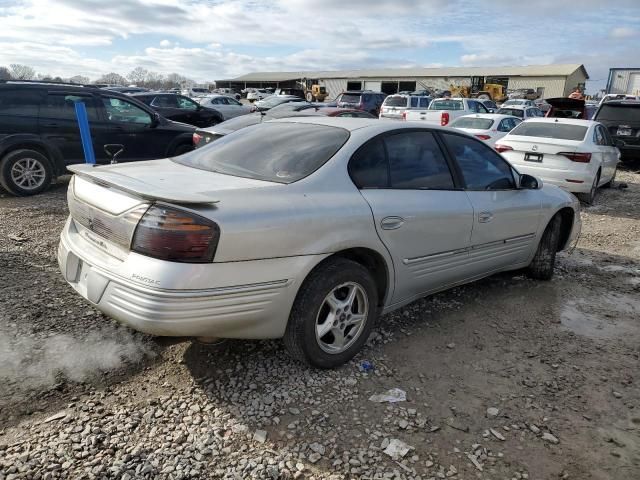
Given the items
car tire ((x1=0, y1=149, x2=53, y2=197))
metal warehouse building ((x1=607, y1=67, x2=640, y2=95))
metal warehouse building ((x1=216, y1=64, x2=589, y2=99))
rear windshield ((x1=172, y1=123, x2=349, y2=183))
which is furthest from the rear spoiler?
metal warehouse building ((x1=216, y1=64, x2=589, y2=99))

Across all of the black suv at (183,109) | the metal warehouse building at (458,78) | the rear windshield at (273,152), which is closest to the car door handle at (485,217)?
the rear windshield at (273,152)

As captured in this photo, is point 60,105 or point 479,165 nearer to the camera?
point 479,165

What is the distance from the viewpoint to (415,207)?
135 inches

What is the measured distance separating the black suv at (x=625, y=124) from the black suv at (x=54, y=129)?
1112 cm

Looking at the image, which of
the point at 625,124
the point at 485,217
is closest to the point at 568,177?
the point at 485,217

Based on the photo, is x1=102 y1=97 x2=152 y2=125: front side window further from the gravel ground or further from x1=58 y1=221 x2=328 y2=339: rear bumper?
x1=58 y1=221 x2=328 y2=339: rear bumper

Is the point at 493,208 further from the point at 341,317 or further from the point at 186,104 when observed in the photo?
the point at 186,104

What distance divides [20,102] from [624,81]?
37719mm

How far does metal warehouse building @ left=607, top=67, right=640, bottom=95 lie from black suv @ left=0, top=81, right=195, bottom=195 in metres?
35.3

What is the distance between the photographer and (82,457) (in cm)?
239

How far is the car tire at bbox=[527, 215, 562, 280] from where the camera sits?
4.93m

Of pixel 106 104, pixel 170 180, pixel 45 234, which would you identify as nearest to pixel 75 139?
pixel 106 104

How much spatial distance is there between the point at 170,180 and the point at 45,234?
3591mm

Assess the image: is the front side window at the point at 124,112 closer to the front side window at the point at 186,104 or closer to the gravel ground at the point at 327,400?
the gravel ground at the point at 327,400
